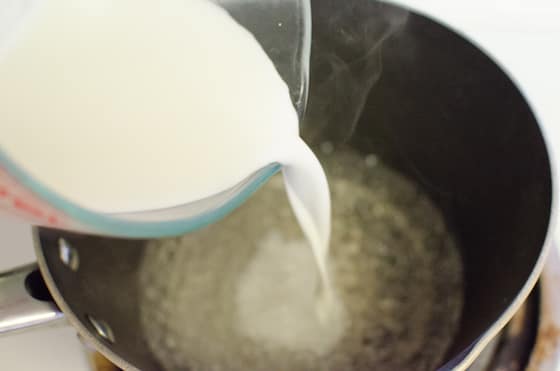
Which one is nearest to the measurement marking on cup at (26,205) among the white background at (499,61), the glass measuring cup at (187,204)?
the glass measuring cup at (187,204)

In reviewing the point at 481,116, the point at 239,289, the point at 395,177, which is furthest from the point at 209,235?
the point at 481,116

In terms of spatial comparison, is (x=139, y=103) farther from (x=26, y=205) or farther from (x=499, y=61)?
(x=499, y=61)

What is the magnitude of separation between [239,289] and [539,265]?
36 centimetres

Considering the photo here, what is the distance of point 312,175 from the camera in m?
0.56

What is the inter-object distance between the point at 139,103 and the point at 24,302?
0.18 metres

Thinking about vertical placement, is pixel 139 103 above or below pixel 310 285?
above

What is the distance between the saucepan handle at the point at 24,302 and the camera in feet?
1.55

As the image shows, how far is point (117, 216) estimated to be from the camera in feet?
1.27

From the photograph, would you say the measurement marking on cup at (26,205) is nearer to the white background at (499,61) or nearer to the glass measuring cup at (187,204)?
the glass measuring cup at (187,204)

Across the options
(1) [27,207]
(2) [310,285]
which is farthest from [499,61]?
(1) [27,207]

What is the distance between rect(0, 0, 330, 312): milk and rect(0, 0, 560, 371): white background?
0.75 feet

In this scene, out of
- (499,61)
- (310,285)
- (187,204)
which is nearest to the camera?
(187,204)

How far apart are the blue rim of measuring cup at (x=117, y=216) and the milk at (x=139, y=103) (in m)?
0.02

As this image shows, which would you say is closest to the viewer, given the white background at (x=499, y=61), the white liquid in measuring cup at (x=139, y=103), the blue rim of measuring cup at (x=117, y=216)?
the blue rim of measuring cup at (x=117, y=216)
